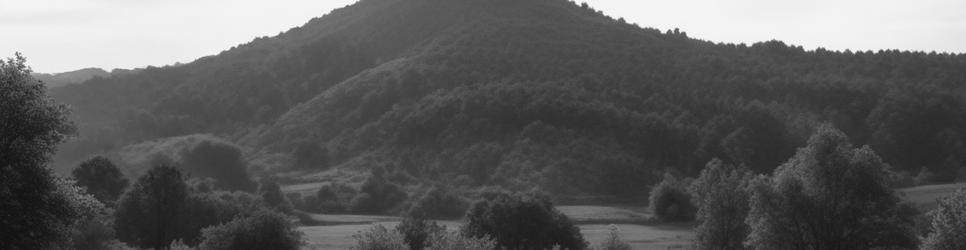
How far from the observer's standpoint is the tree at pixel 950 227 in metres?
46.4

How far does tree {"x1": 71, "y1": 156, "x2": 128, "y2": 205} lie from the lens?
107 m

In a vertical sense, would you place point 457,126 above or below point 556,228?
above

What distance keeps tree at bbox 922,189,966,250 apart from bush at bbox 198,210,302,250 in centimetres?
4280

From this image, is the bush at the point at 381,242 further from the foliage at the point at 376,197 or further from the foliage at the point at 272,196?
the foliage at the point at 376,197

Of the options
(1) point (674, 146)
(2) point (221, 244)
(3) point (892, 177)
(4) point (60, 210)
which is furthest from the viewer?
(1) point (674, 146)

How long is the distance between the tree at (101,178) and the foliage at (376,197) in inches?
1535

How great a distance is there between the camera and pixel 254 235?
6944 cm

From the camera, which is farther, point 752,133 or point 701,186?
point 752,133

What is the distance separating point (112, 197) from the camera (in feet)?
353

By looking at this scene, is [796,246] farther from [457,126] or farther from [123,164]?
[123,164]

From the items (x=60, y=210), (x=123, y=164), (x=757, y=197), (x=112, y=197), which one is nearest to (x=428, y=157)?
(x=123, y=164)

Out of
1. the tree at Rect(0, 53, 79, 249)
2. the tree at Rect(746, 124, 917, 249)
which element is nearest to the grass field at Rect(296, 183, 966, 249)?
the tree at Rect(746, 124, 917, 249)

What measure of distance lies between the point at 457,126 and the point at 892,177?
459 ft

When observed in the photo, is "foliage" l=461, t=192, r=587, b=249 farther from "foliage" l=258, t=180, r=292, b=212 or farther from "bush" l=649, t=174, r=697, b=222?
"foliage" l=258, t=180, r=292, b=212
